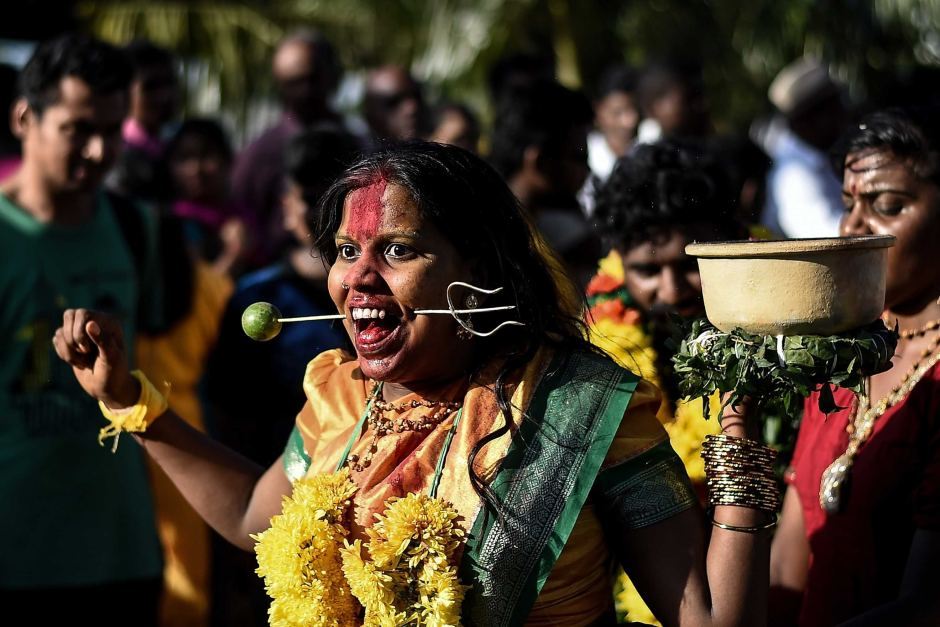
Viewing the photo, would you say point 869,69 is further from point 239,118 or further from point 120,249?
point 120,249

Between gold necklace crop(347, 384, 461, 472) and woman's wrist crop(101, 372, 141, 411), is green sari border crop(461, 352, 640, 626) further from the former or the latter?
woman's wrist crop(101, 372, 141, 411)

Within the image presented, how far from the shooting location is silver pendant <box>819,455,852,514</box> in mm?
3012

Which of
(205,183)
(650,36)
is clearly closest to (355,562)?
(205,183)

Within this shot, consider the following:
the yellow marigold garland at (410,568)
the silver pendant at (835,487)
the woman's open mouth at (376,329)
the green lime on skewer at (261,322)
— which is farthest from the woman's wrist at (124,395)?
the silver pendant at (835,487)

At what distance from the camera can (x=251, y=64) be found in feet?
39.5

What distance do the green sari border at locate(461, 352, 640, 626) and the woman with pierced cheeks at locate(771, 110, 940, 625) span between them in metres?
0.66

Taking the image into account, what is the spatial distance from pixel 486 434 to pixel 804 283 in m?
0.77

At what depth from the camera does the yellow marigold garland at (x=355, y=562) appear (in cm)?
267

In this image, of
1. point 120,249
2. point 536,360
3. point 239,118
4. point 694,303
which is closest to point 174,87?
point 120,249

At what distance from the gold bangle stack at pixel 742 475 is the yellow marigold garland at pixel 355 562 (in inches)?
21.6

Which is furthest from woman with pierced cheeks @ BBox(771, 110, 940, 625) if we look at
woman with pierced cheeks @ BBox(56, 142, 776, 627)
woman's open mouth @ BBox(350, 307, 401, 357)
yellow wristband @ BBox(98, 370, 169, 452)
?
yellow wristband @ BBox(98, 370, 169, 452)

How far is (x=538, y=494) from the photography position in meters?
2.74

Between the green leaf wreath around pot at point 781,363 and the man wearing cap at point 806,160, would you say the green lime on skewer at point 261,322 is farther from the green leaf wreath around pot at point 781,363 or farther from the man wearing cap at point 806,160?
the man wearing cap at point 806,160

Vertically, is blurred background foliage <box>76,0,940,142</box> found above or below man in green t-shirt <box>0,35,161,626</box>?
above
